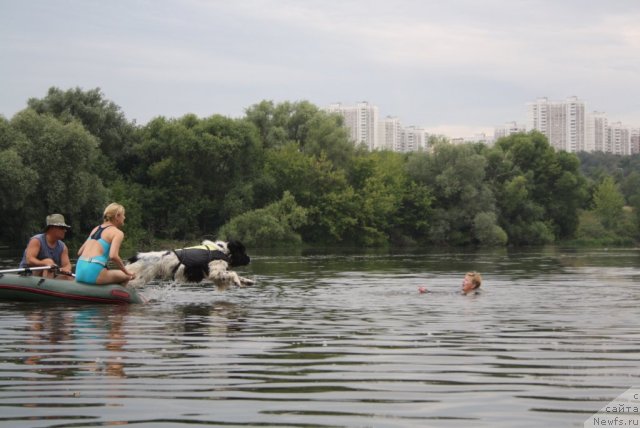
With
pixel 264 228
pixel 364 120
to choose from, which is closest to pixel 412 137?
pixel 364 120

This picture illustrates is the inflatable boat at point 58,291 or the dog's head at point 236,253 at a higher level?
the dog's head at point 236,253

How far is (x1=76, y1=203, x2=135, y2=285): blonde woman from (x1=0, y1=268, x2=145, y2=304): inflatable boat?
0.49 ft

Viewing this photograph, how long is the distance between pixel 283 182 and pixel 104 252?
61422 mm

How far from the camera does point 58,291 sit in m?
16.0

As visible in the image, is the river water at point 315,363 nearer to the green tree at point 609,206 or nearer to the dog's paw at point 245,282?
the dog's paw at point 245,282

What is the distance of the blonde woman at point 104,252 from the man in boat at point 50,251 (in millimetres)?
769

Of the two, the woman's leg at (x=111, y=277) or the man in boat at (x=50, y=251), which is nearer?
the woman's leg at (x=111, y=277)

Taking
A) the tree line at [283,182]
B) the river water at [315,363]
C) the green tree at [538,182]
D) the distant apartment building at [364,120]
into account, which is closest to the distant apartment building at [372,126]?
the distant apartment building at [364,120]

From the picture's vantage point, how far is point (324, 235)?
7819 centimetres

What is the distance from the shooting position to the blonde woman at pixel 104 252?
1560 centimetres

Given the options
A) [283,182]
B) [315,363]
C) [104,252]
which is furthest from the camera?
[283,182]

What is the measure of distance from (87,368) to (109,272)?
792 cm

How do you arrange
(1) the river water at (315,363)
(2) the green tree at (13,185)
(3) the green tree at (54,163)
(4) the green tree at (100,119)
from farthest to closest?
(4) the green tree at (100,119), (3) the green tree at (54,163), (2) the green tree at (13,185), (1) the river water at (315,363)

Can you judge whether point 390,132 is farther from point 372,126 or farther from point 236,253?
point 236,253
